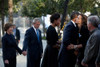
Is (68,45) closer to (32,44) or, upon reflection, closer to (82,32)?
(82,32)

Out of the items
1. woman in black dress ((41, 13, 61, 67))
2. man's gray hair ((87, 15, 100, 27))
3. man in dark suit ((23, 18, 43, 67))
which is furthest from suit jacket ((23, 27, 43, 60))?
man's gray hair ((87, 15, 100, 27))

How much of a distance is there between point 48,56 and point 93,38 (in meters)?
2.53

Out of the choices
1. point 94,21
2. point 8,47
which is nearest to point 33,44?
point 8,47

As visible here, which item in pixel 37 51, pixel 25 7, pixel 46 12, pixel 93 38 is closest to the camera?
pixel 93 38

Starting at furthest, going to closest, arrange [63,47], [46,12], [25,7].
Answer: [25,7] → [46,12] → [63,47]

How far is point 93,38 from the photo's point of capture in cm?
519

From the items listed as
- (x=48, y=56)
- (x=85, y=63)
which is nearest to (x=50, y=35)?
(x=48, y=56)

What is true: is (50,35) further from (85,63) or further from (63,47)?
(85,63)

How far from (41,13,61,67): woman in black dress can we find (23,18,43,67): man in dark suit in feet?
1.77

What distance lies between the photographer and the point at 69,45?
20.5 ft

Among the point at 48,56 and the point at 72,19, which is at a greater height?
the point at 72,19

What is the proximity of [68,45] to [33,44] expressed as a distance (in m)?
2.03

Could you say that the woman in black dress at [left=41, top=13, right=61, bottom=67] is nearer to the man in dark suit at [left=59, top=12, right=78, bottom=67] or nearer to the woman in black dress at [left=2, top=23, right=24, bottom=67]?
the man in dark suit at [left=59, top=12, right=78, bottom=67]

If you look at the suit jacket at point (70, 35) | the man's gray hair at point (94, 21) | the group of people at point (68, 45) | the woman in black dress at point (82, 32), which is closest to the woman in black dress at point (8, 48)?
the group of people at point (68, 45)
